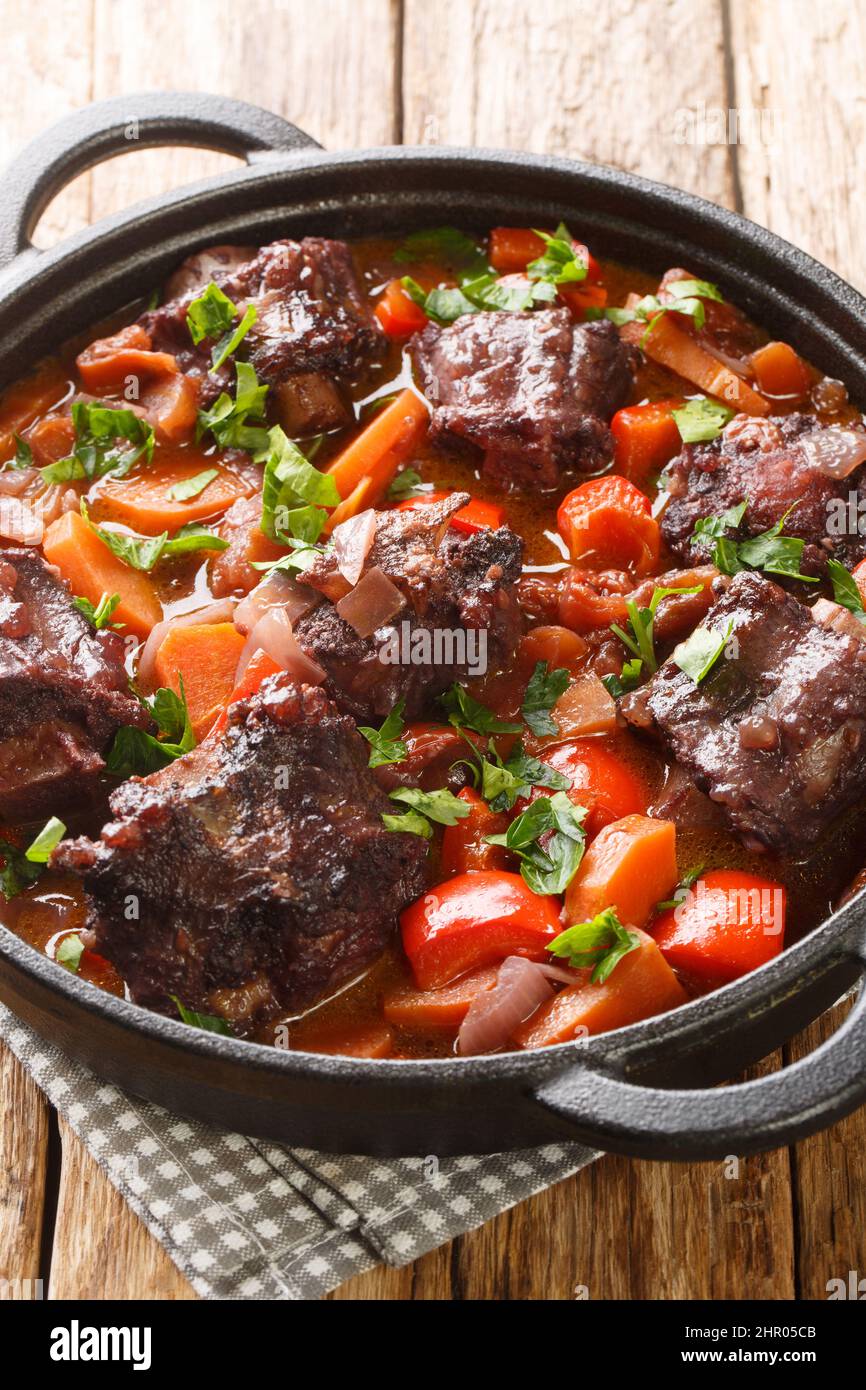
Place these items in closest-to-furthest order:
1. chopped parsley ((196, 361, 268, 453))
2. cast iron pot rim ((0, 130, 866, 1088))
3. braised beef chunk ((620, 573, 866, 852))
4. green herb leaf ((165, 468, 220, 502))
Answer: cast iron pot rim ((0, 130, 866, 1088))
braised beef chunk ((620, 573, 866, 852))
green herb leaf ((165, 468, 220, 502))
chopped parsley ((196, 361, 268, 453))

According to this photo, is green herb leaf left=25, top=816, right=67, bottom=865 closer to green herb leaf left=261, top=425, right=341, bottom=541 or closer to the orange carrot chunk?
green herb leaf left=261, top=425, right=341, bottom=541

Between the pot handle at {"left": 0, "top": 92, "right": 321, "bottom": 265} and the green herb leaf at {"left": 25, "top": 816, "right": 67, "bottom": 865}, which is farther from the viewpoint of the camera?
the pot handle at {"left": 0, "top": 92, "right": 321, "bottom": 265}

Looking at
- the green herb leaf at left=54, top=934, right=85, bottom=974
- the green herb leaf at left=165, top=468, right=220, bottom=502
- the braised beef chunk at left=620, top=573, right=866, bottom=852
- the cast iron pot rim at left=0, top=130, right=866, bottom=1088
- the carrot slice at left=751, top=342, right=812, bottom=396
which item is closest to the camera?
the cast iron pot rim at left=0, top=130, right=866, bottom=1088

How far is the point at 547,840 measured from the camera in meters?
4.12

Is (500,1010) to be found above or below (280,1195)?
above

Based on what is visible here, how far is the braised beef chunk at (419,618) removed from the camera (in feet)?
13.8

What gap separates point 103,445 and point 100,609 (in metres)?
0.71

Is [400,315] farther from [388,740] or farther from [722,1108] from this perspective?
[722,1108]

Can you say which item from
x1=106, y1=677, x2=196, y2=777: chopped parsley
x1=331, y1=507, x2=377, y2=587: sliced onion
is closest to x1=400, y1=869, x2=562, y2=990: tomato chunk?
x1=106, y1=677, x2=196, y2=777: chopped parsley

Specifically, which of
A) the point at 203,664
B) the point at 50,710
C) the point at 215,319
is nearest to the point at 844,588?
the point at 203,664

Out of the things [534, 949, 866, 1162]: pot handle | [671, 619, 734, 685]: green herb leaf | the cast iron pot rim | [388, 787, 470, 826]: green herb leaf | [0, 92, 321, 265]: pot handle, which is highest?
[0, 92, 321, 265]: pot handle

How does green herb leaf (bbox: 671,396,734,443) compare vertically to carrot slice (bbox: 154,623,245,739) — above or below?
above

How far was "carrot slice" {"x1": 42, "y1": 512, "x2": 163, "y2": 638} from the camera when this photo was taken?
4.54m

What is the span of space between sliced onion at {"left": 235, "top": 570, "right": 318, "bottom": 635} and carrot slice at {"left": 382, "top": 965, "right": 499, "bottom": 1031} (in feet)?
3.60
